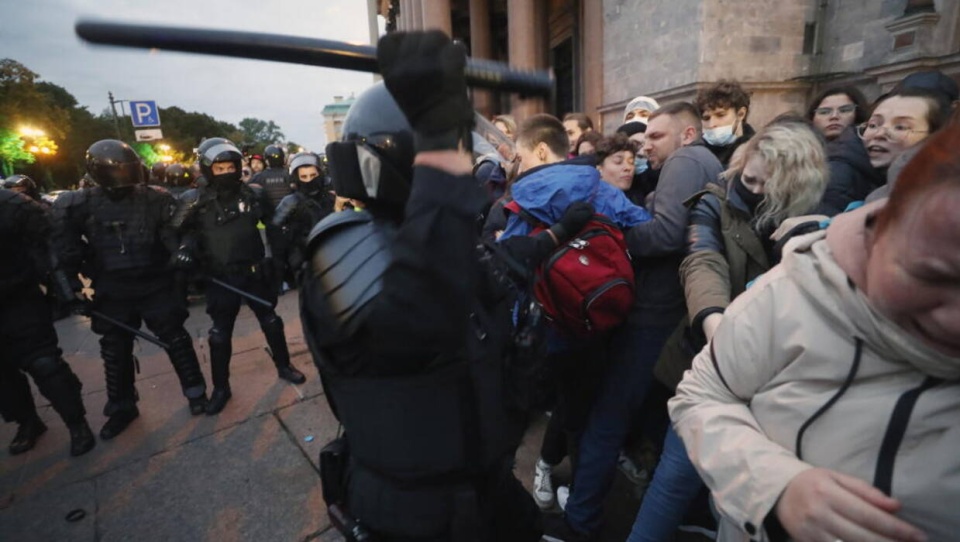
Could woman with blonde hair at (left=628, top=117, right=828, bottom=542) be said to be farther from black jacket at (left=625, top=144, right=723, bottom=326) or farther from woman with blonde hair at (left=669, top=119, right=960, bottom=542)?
woman with blonde hair at (left=669, top=119, right=960, bottom=542)

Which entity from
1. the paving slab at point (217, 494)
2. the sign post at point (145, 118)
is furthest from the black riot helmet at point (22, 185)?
the sign post at point (145, 118)

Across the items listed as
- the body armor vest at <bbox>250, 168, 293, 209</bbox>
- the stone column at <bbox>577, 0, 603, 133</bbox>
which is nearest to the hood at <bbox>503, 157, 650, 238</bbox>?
the body armor vest at <bbox>250, 168, 293, 209</bbox>

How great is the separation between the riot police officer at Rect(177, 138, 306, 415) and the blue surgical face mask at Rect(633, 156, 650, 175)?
315 centimetres

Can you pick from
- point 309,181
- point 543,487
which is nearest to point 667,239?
point 543,487

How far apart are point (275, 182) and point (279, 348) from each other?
12.1 ft

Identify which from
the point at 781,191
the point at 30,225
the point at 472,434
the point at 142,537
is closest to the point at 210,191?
the point at 30,225

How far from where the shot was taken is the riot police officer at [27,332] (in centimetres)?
304

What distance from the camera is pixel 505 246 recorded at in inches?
77.5

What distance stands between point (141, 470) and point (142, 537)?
692mm

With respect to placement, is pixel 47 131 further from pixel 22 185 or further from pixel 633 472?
pixel 633 472

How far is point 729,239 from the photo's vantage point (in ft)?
5.63

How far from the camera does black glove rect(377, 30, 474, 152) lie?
2.92ft

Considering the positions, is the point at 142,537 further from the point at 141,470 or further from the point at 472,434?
the point at 472,434

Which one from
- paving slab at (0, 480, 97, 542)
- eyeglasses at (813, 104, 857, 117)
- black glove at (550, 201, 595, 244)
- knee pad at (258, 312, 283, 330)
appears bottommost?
paving slab at (0, 480, 97, 542)
